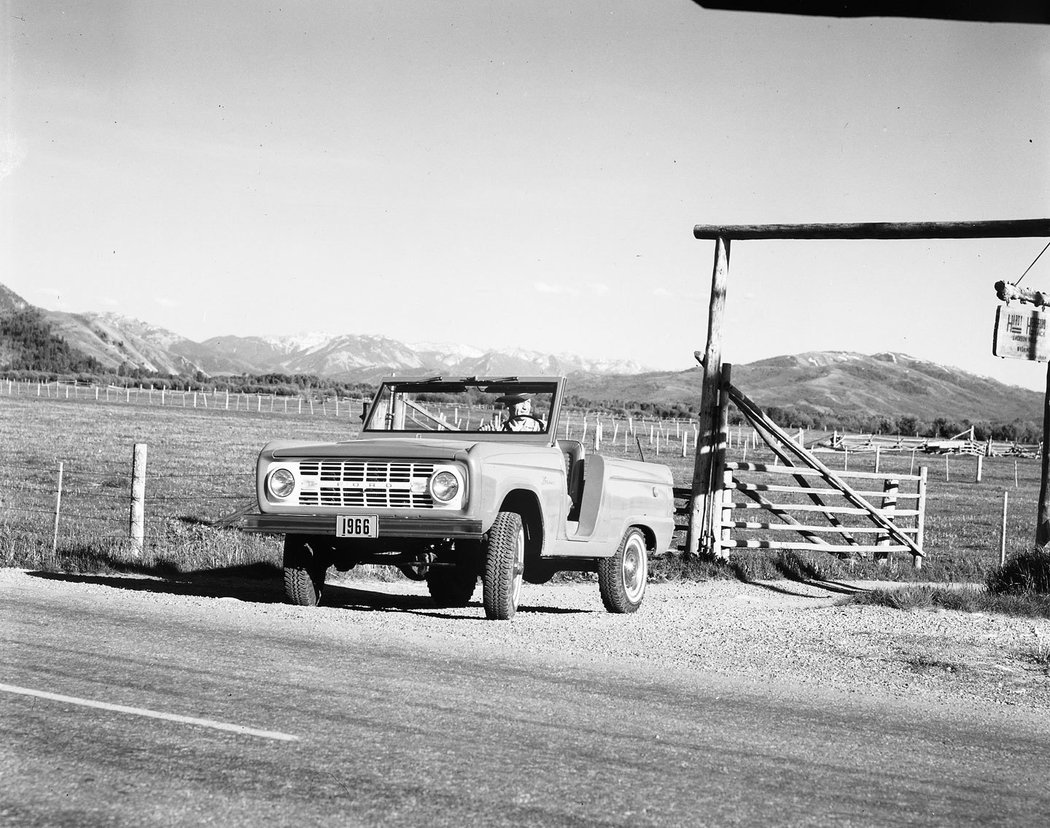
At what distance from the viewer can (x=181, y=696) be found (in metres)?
6.35

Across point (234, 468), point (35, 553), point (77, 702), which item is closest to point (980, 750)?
point (77, 702)

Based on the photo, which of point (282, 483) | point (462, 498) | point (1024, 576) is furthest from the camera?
point (1024, 576)

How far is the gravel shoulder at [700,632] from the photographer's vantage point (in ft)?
28.1

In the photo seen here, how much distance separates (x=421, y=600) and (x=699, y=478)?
5102 mm

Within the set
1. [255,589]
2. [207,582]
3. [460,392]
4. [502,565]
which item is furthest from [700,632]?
[207,582]

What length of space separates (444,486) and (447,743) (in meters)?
4.40

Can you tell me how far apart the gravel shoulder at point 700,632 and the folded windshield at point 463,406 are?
68.5 inches

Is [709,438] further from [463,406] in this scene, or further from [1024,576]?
[463,406]

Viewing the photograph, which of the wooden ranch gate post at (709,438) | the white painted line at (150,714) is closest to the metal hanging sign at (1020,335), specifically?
the wooden ranch gate post at (709,438)

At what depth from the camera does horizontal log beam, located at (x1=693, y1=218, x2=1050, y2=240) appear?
14039mm

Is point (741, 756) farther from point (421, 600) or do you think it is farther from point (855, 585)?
point (855, 585)

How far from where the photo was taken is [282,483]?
34.3ft

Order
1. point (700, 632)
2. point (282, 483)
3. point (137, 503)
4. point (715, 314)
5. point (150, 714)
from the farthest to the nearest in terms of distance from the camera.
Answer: point (715, 314), point (137, 503), point (700, 632), point (282, 483), point (150, 714)

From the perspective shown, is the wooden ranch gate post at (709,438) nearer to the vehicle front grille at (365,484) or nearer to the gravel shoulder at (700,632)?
the gravel shoulder at (700,632)
